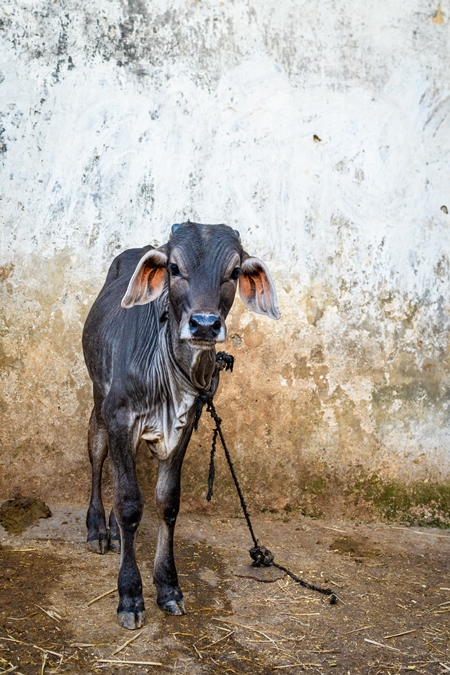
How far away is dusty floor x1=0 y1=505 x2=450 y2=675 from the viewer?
334cm

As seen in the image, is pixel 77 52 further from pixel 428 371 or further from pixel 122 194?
pixel 428 371

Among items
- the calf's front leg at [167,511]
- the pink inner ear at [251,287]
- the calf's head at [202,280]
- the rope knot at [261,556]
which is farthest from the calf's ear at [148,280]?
the rope knot at [261,556]

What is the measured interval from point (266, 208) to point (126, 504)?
239cm

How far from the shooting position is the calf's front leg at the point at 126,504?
3639 millimetres

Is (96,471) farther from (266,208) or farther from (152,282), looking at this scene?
(266,208)

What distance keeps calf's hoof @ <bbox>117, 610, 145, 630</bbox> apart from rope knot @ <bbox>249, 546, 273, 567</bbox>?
2.92 ft

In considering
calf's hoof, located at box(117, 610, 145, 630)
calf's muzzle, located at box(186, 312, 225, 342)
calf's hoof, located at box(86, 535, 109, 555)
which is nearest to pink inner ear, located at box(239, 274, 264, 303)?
calf's muzzle, located at box(186, 312, 225, 342)

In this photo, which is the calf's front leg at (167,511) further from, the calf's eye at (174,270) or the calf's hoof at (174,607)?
the calf's eye at (174,270)

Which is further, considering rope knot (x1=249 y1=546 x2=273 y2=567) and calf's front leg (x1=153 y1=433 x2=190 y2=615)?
rope knot (x1=249 y1=546 x2=273 y2=567)

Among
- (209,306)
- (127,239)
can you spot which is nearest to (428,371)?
(127,239)

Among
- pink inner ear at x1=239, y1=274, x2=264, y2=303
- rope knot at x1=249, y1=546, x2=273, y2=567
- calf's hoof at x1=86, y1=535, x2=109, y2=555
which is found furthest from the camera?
calf's hoof at x1=86, y1=535, x2=109, y2=555

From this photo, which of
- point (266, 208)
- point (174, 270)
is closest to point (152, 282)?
point (174, 270)

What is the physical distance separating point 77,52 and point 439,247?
2.70 metres

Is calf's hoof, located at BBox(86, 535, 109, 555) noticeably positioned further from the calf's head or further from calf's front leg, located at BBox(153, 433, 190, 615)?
the calf's head
